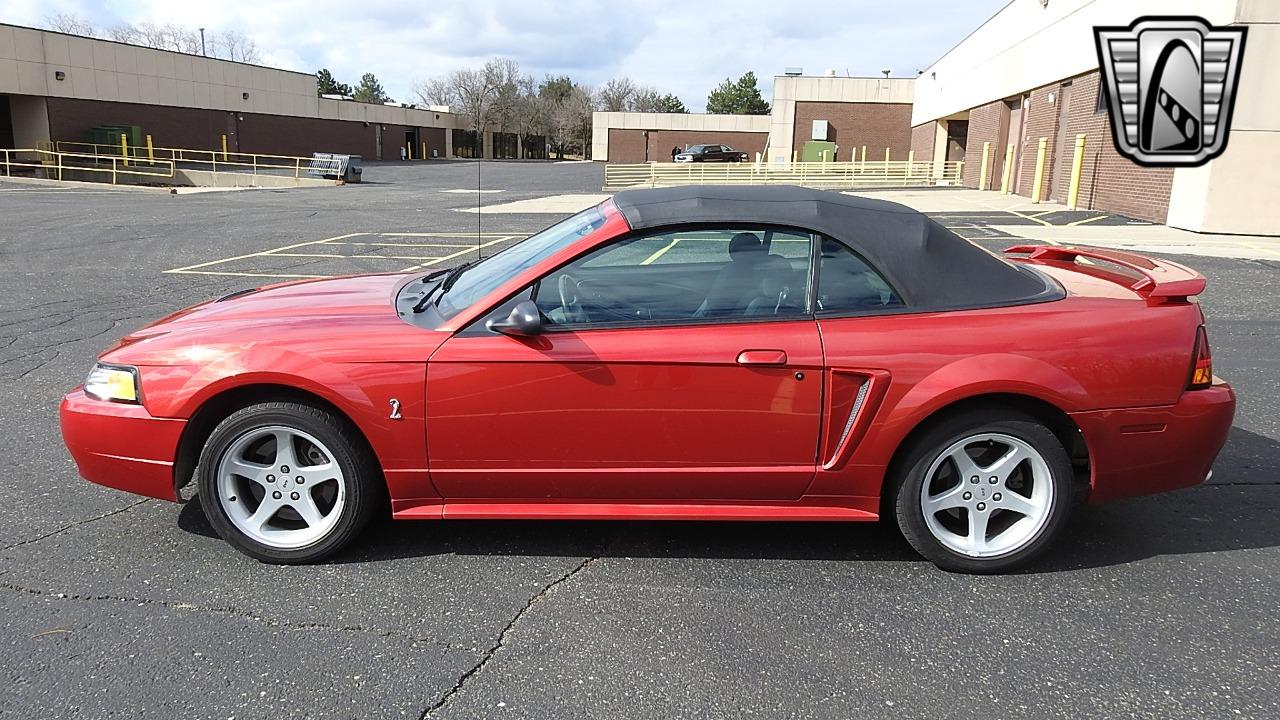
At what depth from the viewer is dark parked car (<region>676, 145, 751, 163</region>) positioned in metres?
53.5

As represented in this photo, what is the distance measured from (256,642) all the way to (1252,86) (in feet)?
59.8

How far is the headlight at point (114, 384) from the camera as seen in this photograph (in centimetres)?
339

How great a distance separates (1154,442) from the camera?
11.0 ft

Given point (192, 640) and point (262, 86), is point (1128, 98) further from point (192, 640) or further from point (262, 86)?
point (262, 86)

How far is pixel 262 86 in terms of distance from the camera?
52000 millimetres

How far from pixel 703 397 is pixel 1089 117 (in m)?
21.4

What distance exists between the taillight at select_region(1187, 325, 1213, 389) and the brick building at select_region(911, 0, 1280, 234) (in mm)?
14934

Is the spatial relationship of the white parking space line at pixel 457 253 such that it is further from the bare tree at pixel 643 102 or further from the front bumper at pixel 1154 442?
the bare tree at pixel 643 102

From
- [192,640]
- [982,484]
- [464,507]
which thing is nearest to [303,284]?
[464,507]

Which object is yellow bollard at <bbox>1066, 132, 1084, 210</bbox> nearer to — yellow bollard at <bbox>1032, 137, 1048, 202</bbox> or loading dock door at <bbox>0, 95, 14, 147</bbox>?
yellow bollard at <bbox>1032, 137, 1048, 202</bbox>

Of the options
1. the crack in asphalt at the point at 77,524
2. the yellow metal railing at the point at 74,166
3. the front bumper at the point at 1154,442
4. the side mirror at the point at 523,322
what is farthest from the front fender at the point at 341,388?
the yellow metal railing at the point at 74,166

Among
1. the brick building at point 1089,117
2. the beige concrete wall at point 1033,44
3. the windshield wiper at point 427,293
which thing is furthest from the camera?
the beige concrete wall at point 1033,44

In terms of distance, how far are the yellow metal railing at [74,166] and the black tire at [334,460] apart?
123 feet

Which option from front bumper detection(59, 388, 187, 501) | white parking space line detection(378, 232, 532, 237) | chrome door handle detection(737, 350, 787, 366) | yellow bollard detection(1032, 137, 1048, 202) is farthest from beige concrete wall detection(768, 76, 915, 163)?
front bumper detection(59, 388, 187, 501)
